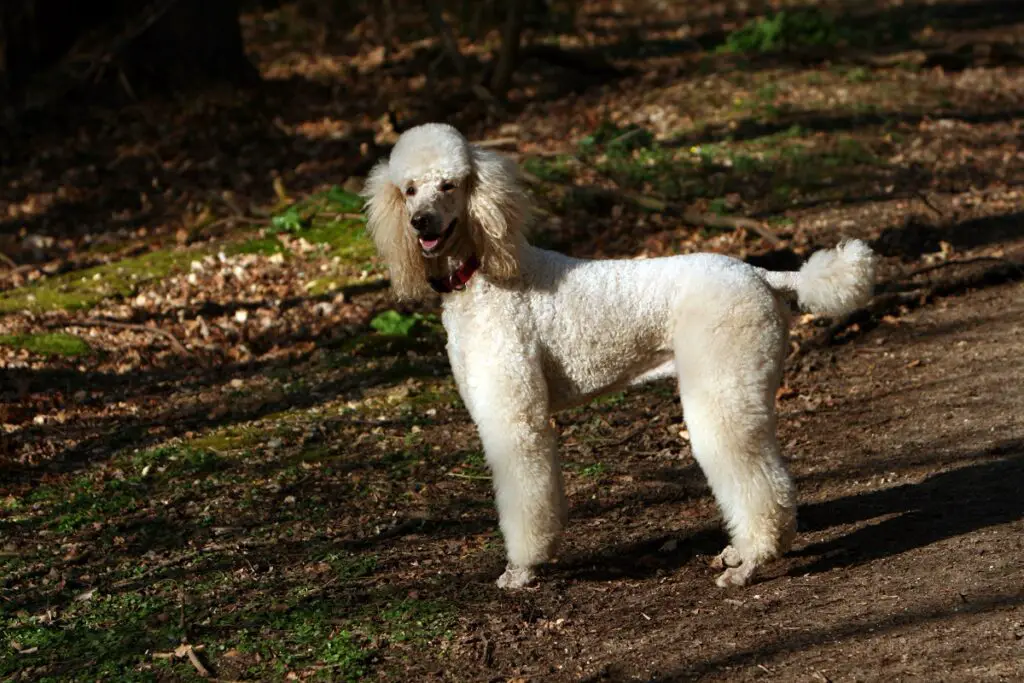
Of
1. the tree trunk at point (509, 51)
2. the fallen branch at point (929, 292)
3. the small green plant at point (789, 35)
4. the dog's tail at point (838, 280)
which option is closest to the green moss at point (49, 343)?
the fallen branch at point (929, 292)

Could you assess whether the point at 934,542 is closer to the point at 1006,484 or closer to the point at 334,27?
the point at 1006,484

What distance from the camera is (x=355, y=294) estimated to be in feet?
29.8

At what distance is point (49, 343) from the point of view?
8211 millimetres

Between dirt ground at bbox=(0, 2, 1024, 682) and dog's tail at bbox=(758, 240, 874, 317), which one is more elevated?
dog's tail at bbox=(758, 240, 874, 317)

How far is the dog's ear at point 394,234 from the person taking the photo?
4.73 m

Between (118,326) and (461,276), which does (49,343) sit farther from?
(461,276)

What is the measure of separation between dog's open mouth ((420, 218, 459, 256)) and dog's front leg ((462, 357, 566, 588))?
1.62 feet

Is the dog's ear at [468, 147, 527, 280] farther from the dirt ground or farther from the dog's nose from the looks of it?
the dirt ground

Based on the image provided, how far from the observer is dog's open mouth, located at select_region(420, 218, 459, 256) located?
4602 mm

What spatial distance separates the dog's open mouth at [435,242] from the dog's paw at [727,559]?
1663 mm

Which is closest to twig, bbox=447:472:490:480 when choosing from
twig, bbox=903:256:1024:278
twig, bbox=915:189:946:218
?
twig, bbox=903:256:1024:278

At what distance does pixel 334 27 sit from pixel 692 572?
660 inches

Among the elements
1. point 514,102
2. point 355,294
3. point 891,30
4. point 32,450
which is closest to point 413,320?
point 355,294

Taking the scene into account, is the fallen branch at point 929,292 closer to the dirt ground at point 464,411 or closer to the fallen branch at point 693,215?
the dirt ground at point 464,411
